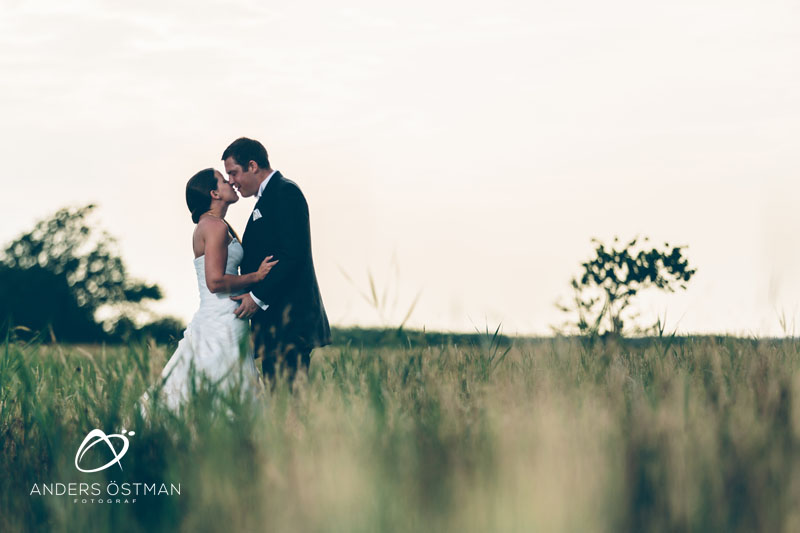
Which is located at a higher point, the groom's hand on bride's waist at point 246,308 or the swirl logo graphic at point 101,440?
the groom's hand on bride's waist at point 246,308

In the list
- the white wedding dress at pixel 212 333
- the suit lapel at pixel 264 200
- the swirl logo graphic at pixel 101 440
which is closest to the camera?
the swirl logo graphic at pixel 101 440

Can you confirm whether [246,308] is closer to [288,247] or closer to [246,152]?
[288,247]

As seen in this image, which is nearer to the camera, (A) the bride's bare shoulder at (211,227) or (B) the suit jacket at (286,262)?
(A) the bride's bare shoulder at (211,227)

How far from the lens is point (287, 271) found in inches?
216

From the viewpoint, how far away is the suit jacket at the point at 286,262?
5566mm

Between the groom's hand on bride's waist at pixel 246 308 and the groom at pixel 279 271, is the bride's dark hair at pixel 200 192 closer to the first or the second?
the groom at pixel 279 271

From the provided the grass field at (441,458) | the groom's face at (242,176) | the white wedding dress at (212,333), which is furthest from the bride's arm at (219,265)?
the grass field at (441,458)

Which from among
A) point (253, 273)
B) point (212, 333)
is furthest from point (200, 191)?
point (212, 333)

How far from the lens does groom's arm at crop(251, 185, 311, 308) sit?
5.46 meters

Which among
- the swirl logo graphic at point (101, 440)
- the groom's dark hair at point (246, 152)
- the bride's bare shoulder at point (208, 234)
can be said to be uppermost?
the groom's dark hair at point (246, 152)

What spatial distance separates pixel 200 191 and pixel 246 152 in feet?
1.54

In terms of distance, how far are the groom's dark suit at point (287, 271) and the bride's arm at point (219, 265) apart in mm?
87

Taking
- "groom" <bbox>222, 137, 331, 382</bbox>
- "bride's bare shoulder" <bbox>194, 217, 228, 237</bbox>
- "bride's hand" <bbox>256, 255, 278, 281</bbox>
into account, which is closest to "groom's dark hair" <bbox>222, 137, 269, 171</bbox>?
"groom" <bbox>222, 137, 331, 382</bbox>

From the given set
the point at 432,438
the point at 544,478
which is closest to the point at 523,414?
the point at 432,438
